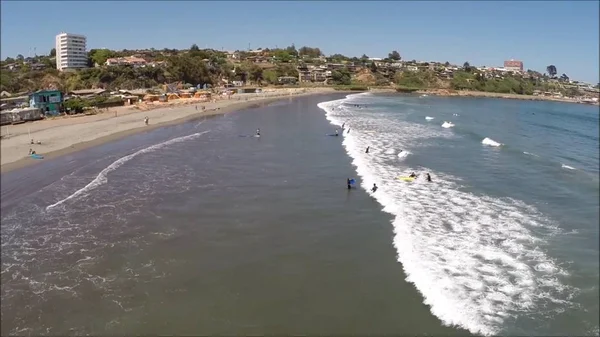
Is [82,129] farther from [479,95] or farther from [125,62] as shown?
[479,95]

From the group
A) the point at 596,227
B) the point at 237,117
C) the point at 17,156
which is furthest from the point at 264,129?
the point at 596,227

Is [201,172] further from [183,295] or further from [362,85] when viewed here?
[362,85]

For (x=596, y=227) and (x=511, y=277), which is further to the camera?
(x=596, y=227)

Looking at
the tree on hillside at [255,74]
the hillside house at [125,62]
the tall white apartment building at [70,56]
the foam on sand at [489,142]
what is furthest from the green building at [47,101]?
the tree on hillside at [255,74]

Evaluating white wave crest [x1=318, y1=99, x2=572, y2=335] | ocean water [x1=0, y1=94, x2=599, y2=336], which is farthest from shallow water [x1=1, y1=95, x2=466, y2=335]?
white wave crest [x1=318, y1=99, x2=572, y2=335]

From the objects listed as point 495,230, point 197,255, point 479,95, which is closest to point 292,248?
point 197,255

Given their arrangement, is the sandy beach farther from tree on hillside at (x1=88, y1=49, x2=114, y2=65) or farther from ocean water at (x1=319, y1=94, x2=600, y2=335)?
tree on hillside at (x1=88, y1=49, x2=114, y2=65)
